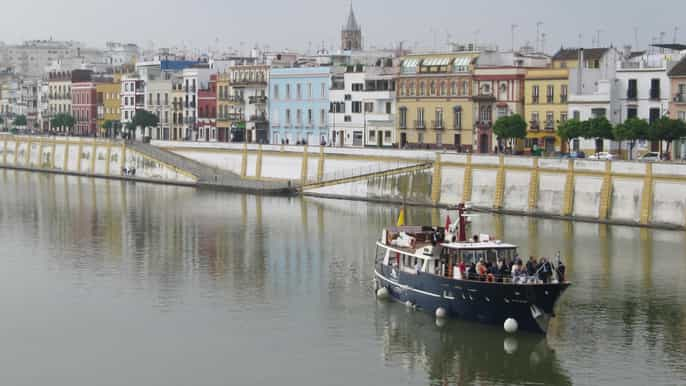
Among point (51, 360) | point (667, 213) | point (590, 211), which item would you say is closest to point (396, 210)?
point (590, 211)

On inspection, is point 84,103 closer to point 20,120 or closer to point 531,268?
point 20,120

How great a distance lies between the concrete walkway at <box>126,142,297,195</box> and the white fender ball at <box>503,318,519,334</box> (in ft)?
164

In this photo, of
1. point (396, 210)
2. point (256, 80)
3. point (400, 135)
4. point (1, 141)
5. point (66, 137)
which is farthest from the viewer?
point (1, 141)

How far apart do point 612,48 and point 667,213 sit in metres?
25.4

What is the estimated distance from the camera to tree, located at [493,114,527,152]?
8381cm

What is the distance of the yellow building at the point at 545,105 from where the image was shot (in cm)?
8494

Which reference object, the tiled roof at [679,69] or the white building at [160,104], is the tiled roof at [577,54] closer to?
the tiled roof at [679,69]

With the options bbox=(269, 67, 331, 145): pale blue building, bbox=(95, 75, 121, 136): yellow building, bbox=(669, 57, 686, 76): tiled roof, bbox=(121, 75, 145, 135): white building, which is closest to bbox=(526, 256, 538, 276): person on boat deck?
bbox=(669, 57, 686, 76): tiled roof

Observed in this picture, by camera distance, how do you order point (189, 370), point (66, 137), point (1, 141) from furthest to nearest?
point (1, 141) < point (66, 137) < point (189, 370)

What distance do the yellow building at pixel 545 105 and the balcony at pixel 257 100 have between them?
28669mm

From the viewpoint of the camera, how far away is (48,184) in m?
101

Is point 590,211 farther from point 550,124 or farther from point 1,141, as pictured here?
point 1,141

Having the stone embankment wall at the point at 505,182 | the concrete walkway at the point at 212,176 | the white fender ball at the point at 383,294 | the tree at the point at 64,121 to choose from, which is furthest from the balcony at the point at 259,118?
the white fender ball at the point at 383,294

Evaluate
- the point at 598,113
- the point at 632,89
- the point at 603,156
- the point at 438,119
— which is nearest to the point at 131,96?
the point at 438,119
